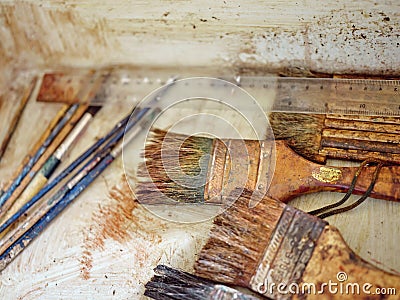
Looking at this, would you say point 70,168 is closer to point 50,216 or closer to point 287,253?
point 50,216

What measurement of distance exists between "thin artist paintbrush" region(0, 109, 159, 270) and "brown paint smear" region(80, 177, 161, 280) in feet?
0.27

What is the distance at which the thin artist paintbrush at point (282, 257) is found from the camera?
51.4 inches

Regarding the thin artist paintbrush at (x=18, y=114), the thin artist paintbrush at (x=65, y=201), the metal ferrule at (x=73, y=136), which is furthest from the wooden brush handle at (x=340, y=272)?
the thin artist paintbrush at (x=18, y=114)

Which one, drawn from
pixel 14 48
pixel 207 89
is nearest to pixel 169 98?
pixel 207 89

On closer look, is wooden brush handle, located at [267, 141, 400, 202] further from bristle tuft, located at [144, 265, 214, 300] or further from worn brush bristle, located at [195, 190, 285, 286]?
bristle tuft, located at [144, 265, 214, 300]

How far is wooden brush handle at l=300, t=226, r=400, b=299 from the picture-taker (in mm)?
1285

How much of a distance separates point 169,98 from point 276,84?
0.34 metres

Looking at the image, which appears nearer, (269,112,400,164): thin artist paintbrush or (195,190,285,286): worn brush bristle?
(195,190,285,286): worn brush bristle

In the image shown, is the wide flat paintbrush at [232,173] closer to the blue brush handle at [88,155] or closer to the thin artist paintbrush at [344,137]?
the thin artist paintbrush at [344,137]

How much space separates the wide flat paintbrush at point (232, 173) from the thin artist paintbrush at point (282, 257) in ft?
0.34

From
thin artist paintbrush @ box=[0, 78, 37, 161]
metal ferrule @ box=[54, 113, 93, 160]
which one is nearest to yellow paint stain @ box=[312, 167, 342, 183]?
metal ferrule @ box=[54, 113, 93, 160]

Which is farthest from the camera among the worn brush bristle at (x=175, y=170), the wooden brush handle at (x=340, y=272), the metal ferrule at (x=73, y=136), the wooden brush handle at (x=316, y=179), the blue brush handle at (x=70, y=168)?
the metal ferrule at (x=73, y=136)

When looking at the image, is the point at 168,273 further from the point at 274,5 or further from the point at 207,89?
the point at 274,5

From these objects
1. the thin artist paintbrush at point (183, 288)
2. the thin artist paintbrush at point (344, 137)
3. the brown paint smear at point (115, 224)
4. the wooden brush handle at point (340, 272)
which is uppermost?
the thin artist paintbrush at point (344, 137)
